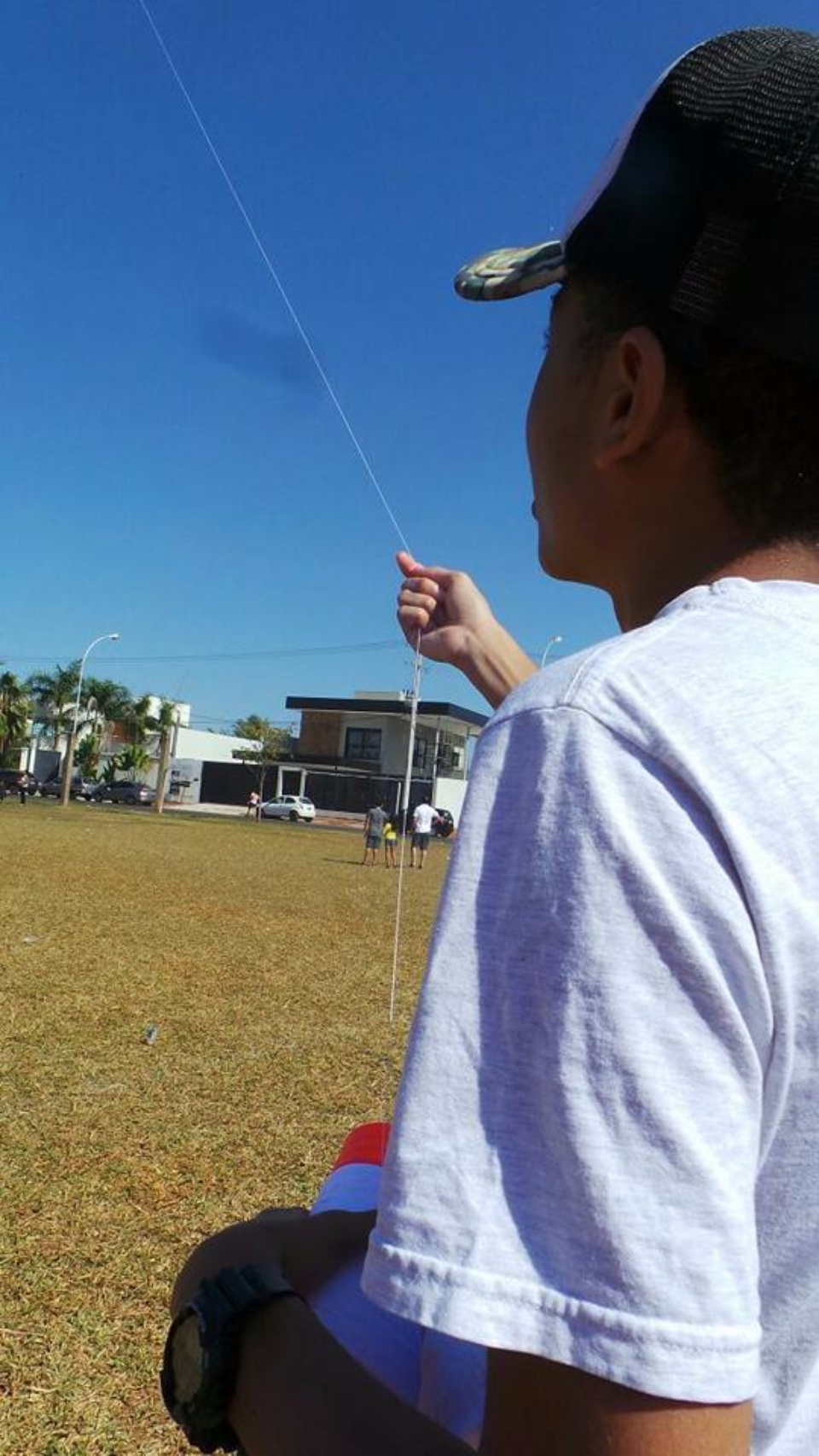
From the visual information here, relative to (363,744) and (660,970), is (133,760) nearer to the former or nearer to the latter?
(363,744)

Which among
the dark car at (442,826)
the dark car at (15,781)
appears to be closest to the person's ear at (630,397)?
the dark car at (442,826)

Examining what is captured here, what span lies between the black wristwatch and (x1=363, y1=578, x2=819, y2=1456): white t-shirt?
0.29 meters

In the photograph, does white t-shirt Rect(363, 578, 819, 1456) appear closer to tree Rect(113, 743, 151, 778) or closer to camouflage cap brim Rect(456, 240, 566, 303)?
camouflage cap brim Rect(456, 240, 566, 303)

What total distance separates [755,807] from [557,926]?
0.13 m

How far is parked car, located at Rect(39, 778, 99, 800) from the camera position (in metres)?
53.7

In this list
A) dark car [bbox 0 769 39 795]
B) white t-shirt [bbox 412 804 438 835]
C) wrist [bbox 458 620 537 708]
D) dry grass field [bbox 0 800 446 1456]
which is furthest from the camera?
dark car [bbox 0 769 39 795]

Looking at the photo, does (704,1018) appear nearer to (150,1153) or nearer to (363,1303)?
(363,1303)

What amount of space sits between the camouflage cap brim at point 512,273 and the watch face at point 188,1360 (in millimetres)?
891

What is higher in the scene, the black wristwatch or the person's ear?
the person's ear

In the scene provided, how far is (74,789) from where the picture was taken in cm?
5647

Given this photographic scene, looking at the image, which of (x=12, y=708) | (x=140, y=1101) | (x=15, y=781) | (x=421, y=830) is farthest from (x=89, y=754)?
(x=140, y=1101)

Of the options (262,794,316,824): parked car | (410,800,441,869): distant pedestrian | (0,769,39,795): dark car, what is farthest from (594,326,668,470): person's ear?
(262,794,316,824): parked car

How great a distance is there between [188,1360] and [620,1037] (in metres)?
0.51

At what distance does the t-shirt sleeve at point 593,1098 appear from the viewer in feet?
1.81
